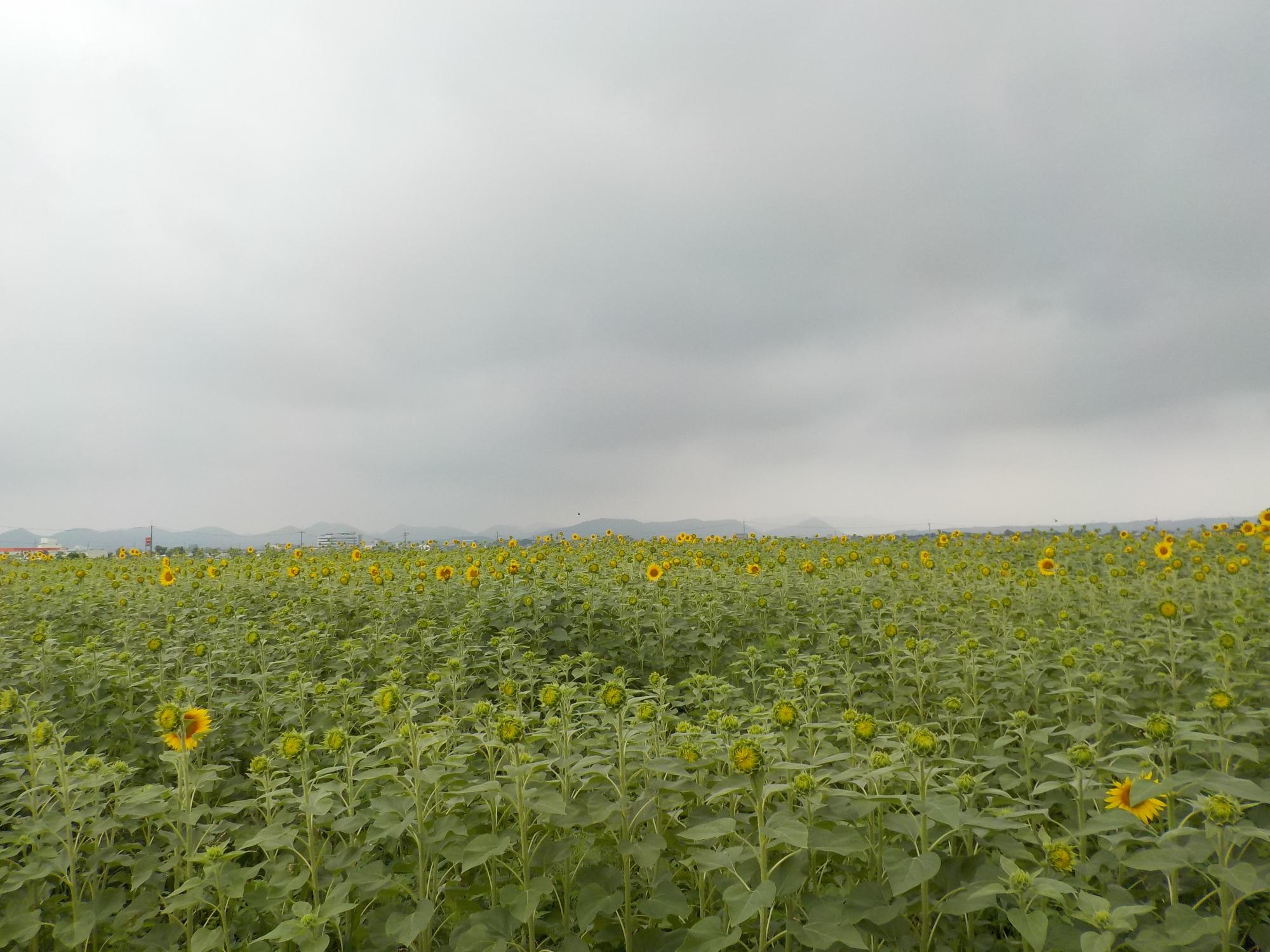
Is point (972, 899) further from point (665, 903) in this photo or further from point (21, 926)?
point (21, 926)

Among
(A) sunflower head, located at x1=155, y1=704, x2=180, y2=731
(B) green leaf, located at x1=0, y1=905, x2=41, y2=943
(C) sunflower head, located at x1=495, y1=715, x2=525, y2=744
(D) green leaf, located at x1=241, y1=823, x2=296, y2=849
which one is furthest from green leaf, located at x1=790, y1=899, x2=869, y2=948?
(B) green leaf, located at x1=0, y1=905, x2=41, y2=943

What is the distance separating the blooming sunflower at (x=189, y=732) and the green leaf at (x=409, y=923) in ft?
4.12

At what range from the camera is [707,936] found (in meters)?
2.10

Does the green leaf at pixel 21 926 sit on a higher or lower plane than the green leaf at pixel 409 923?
lower

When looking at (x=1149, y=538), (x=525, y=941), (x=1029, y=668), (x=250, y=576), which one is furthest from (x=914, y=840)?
(x=1149, y=538)

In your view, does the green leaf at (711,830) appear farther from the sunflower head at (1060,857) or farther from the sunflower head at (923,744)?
the sunflower head at (1060,857)

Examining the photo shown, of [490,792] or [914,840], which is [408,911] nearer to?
[490,792]

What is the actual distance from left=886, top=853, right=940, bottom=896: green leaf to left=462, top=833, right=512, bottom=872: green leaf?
122cm

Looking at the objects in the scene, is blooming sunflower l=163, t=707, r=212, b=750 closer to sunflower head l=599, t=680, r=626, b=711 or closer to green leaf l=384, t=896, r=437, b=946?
green leaf l=384, t=896, r=437, b=946

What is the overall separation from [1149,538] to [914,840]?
12690mm

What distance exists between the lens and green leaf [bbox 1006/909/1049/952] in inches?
74.1

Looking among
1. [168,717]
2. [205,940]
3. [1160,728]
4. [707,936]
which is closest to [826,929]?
[707,936]

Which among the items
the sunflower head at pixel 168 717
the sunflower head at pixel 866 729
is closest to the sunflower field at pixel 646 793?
the sunflower head at pixel 168 717

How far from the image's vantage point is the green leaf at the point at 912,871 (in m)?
2.02
